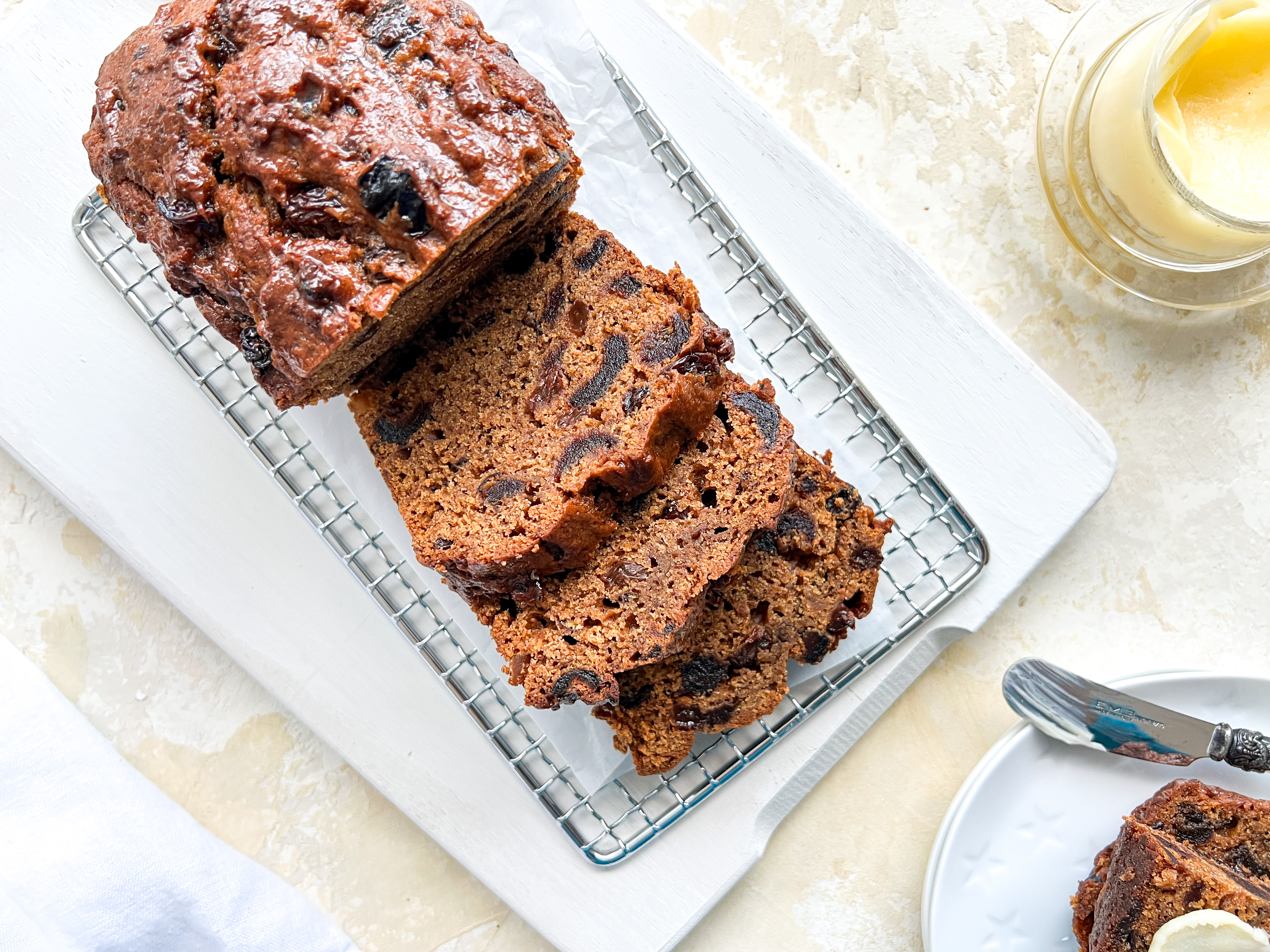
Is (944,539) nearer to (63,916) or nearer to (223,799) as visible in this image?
(223,799)

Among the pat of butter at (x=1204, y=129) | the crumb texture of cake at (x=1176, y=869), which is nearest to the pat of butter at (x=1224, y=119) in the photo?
the pat of butter at (x=1204, y=129)

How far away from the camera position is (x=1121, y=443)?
114 inches

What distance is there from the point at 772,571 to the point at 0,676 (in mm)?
2444

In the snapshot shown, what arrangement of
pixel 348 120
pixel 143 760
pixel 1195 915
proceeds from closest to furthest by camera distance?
1. pixel 348 120
2. pixel 1195 915
3. pixel 143 760

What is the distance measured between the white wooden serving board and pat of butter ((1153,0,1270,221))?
66 cm

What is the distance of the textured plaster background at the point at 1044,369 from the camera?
9.43 ft

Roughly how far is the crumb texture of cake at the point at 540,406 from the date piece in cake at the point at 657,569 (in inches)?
2.1

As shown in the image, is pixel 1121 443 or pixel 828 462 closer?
pixel 828 462

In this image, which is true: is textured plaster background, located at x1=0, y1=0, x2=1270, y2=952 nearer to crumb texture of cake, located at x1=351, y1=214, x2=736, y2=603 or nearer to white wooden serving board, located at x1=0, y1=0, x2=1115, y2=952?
white wooden serving board, located at x1=0, y1=0, x2=1115, y2=952

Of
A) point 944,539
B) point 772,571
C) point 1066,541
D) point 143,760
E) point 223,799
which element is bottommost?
point 1066,541

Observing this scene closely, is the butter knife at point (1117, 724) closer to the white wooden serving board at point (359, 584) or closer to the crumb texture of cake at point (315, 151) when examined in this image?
the white wooden serving board at point (359, 584)

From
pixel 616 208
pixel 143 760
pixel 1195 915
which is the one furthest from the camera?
pixel 143 760

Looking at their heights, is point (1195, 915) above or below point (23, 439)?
below

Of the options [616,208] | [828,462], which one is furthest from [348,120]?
[828,462]
